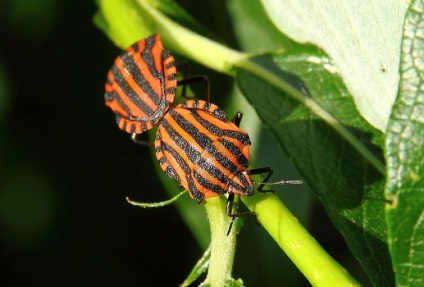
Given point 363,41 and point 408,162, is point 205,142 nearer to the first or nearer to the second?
point 363,41

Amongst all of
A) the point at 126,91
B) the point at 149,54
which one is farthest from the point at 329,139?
the point at 126,91

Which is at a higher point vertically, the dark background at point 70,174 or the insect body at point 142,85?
the insect body at point 142,85

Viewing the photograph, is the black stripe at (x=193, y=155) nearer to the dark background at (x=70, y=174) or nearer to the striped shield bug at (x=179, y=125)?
the striped shield bug at (x=179, y=125)

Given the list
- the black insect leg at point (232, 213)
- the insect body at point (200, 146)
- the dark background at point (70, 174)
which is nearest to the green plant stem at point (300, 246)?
the black insect leg at point (232, 213)

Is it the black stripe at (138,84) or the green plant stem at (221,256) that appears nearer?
the green plant stem at (221,256)

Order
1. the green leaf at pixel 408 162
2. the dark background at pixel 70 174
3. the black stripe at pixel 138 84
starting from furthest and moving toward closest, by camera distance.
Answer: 1. the dark background at pixel 70 174
2. the black stripe at pixel 138 84
3. the green leaf at pixel 408 162

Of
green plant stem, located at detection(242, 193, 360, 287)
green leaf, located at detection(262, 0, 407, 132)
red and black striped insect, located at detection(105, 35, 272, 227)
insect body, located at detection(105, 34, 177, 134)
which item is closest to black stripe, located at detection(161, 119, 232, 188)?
red and black striped insect, located at detection(105, 35, 272, 227)

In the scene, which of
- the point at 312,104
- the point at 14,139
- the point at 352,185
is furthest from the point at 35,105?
the point at 352,185
